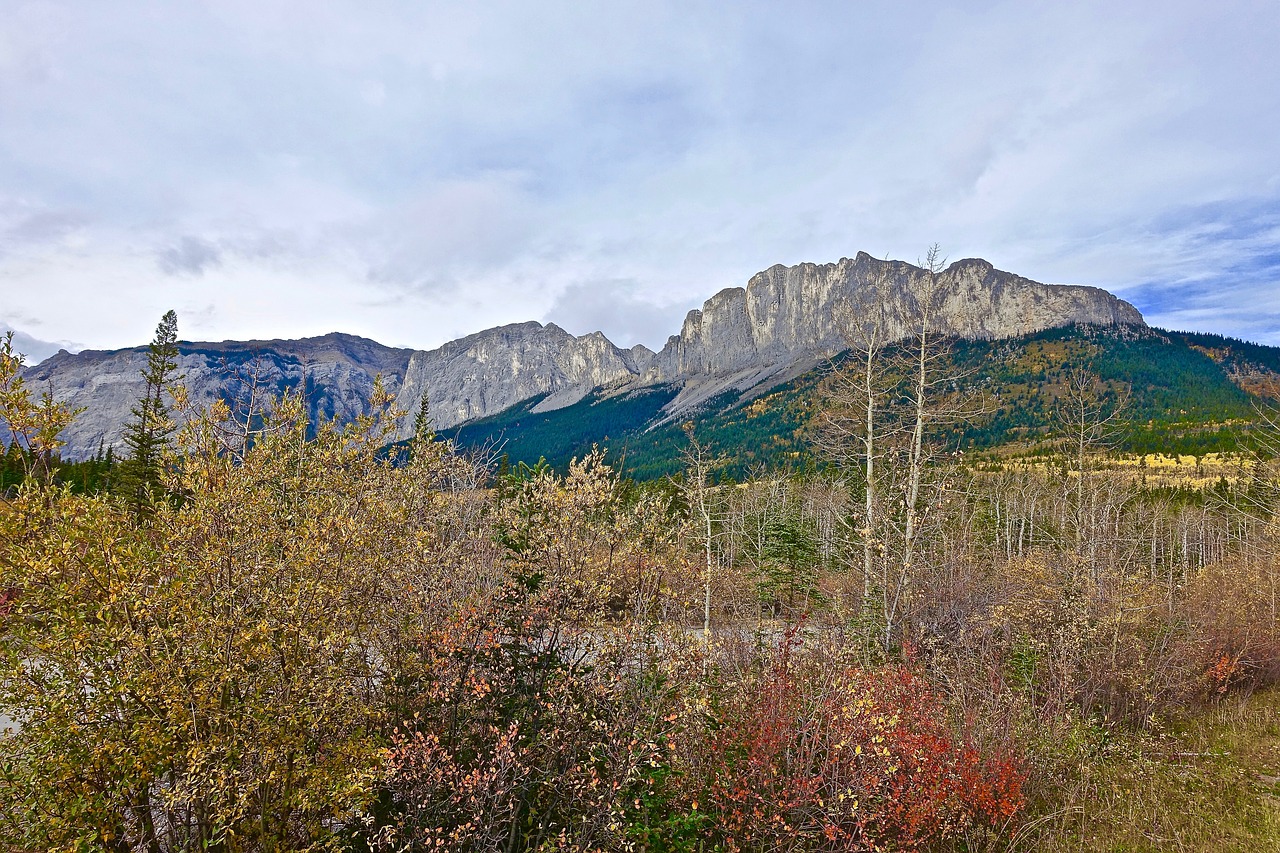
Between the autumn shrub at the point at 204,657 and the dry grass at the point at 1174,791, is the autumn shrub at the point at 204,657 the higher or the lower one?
the higher one

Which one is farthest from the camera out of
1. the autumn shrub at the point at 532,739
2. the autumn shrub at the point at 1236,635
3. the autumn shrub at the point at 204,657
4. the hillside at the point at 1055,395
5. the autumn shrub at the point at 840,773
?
the hillside at the point at 1055,395

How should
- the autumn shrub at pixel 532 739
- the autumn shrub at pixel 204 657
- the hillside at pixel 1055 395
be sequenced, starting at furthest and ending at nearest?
the hillside at pixel 1055 395, the autumn shrub at pixel 532 739, the autumn shrub at pixel 204 657

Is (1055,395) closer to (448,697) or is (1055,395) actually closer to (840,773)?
(840,773)

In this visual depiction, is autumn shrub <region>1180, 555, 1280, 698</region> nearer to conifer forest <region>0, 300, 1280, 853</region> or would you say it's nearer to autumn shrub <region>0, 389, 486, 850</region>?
conifer forest <region>0, 300, 1280, 853</region>

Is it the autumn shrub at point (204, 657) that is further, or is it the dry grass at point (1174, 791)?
the dry grass at point (1174, 791)

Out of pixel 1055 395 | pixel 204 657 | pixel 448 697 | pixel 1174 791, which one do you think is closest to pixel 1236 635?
pixel 1174 791

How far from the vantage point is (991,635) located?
11336 millimetres

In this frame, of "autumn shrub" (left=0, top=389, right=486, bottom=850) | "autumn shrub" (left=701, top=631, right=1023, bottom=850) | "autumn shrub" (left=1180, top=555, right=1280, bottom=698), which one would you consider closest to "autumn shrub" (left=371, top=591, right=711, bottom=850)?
"autumn shrub" (left=0, top=389, right=486, bottom=850)

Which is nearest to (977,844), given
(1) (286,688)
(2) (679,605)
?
(2) (679,605)

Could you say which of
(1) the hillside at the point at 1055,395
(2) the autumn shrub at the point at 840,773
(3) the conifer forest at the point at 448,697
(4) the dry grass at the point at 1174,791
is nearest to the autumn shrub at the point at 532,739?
(3) the conifer forest at the point at 448,697

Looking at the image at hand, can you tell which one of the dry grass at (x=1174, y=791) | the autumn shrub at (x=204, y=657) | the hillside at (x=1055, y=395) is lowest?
the dry grass at (x=1174, y=791)

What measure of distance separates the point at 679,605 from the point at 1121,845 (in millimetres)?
6434

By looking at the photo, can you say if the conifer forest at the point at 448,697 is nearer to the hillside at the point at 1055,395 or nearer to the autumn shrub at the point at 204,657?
the autumn shrub at the point at 204,657

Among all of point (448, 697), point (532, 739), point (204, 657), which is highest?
point (204, 657)
